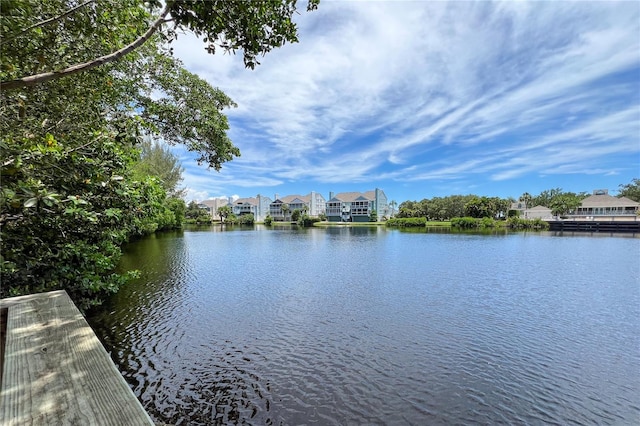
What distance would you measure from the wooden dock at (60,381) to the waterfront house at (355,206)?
88.5 meters

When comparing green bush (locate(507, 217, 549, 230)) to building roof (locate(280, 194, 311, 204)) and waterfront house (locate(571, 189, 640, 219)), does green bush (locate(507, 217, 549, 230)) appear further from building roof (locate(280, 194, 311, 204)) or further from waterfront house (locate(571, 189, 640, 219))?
building roof (locate(280, 194, 311, 204))

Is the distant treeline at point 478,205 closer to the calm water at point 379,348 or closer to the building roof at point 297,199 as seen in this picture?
the building roof at point 297,199

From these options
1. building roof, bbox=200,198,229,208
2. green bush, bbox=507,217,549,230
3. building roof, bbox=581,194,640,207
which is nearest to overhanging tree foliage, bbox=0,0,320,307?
green bush, bbox=507,217,549,230

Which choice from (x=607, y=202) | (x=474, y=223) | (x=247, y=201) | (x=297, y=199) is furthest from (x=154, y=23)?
(x=247, y=201)

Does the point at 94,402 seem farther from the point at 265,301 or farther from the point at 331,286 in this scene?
the point at 331,286

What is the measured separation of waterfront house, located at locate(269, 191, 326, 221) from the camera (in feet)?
321

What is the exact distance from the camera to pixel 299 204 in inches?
3885

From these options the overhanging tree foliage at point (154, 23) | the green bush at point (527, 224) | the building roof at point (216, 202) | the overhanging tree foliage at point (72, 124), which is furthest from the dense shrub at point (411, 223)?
the overhanging tree foliage at point (154, 23)

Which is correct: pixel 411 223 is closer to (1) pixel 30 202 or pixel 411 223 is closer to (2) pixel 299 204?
(2) pixel 299 204

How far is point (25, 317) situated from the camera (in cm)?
294

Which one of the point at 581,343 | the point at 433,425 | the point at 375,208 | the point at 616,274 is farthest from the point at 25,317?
the point at 375,208

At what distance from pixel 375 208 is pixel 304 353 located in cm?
8462

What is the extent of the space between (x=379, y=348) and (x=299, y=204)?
297 feet

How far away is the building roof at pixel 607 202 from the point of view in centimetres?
6412
